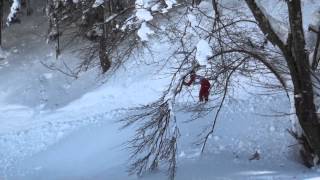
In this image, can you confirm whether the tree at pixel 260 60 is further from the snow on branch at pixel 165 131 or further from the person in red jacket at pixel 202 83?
the person in red jacket at pixel 202 83

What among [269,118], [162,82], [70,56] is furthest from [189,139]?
[70,56]

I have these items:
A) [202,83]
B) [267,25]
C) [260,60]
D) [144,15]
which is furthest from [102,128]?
[144,15]

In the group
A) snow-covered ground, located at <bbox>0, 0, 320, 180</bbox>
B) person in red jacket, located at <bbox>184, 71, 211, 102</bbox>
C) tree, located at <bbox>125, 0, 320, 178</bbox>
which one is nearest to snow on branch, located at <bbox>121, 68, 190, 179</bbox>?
tree, located at <bbox>125, 0, 320, 178</bbox>

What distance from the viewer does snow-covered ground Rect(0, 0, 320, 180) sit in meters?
12.6

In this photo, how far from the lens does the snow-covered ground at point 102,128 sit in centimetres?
1262

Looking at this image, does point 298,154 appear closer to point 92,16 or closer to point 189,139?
point 189,139

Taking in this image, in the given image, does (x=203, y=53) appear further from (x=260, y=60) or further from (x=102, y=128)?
(x=102, y=128)

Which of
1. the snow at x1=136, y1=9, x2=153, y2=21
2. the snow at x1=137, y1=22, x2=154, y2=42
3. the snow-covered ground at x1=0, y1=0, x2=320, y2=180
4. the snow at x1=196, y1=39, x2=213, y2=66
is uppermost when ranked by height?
the snow at x1=136, y1=9, x2=153, y2=21

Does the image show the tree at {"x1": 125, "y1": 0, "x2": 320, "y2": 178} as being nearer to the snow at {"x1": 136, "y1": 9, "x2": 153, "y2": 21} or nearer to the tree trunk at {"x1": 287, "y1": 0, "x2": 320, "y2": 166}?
the tree trunk at {"x1": 287, "y1": 0, "x2": 320, "y2": 166}

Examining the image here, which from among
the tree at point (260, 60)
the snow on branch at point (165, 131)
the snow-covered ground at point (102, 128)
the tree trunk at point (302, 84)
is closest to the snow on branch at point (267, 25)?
the tree at point (260, 60)

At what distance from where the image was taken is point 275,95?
15375mm

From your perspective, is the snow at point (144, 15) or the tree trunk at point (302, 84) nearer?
the snow at point (144, 15)

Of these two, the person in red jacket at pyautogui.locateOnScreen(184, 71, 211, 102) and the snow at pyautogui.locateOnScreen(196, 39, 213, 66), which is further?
the person in red jacket at pyautogui.locateOnScreen(184, 71, 211, 102)

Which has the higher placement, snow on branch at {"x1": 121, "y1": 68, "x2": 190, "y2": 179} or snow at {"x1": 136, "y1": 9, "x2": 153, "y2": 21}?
snow at {"x1": 136, "y1": 9, "x2": 153, "y2": 21}
